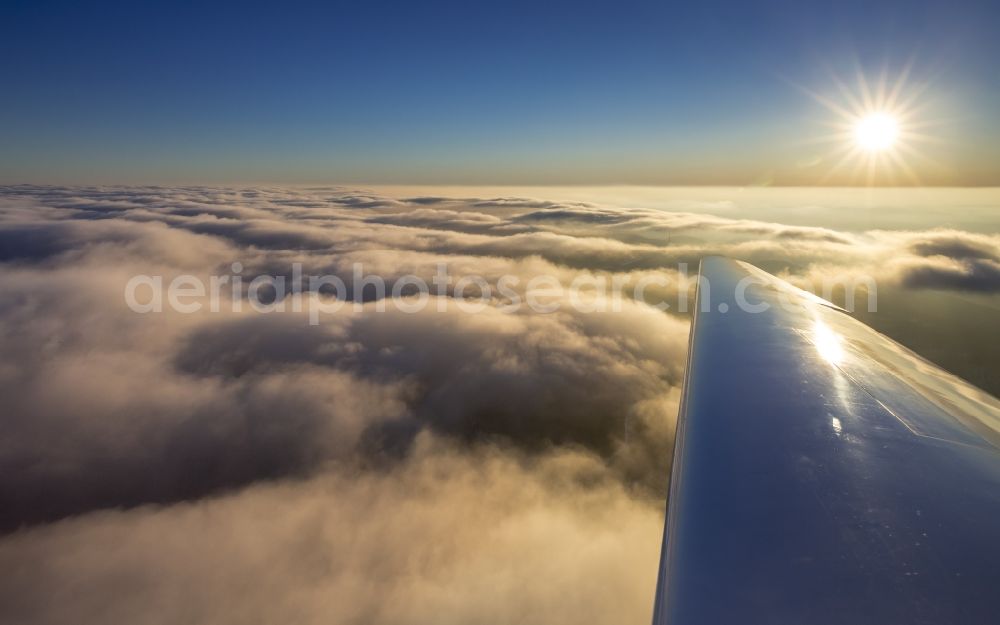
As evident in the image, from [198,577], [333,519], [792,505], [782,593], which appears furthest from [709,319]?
[198,577]

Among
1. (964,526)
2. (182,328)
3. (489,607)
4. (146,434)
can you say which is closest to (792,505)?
(964,526)

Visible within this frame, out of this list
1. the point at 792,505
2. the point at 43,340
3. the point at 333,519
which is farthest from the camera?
the point at 43,340

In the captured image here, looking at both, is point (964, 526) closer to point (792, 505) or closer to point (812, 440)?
point (792, 505)

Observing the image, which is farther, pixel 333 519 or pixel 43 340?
pixel 43 340

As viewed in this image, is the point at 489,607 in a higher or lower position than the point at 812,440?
lower

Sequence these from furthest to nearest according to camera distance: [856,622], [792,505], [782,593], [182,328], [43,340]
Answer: [182,328]
[43,340]
[792,505]
[782,593]
[856,622]

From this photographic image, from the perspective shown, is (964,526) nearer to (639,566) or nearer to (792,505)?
(792,505)

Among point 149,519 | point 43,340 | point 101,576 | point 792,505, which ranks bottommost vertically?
point 149,519
